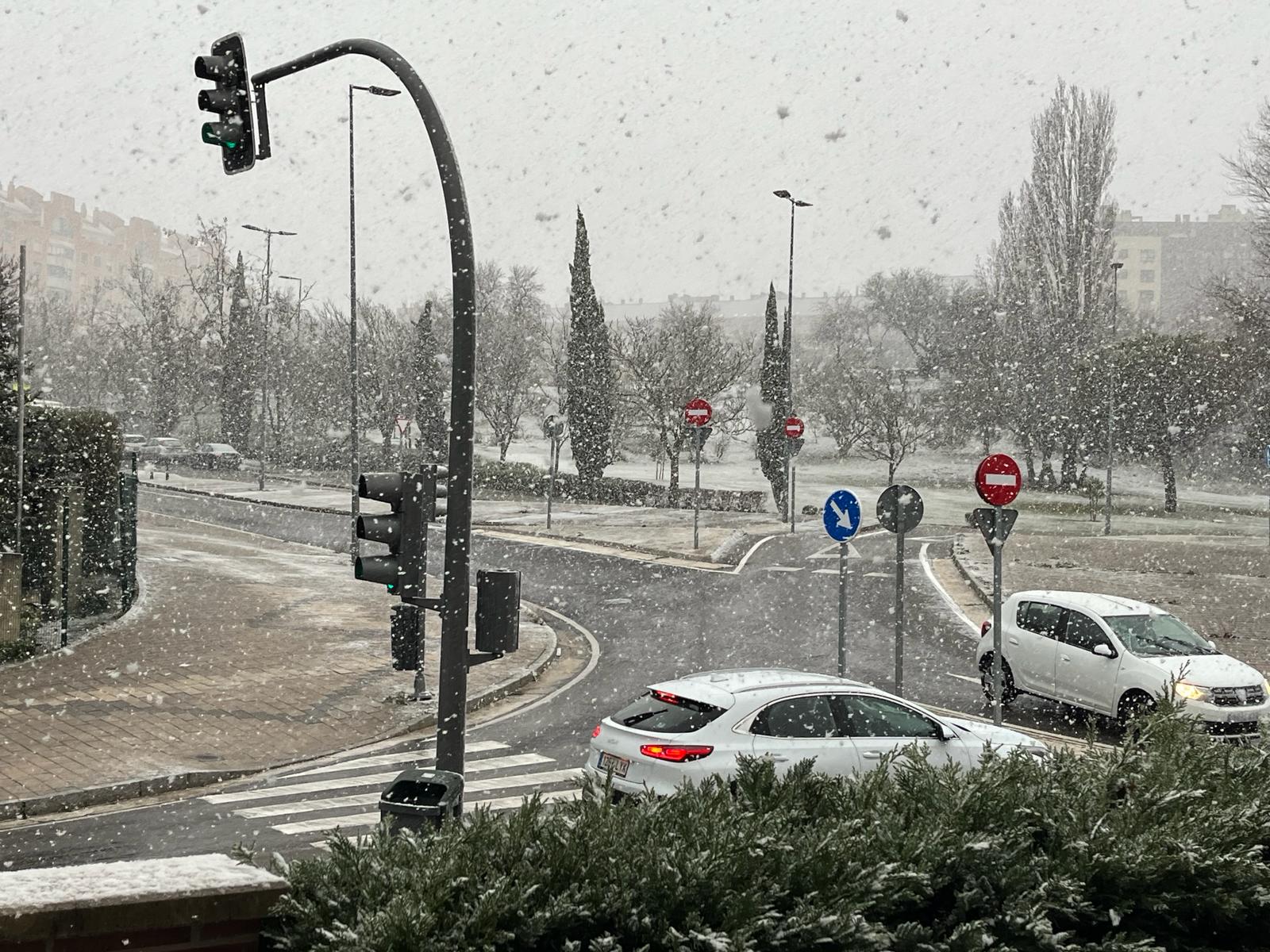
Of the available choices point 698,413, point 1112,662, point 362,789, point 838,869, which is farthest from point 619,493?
point 838,869

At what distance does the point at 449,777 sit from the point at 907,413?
162 ft

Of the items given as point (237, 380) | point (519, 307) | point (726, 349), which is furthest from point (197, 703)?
point (519, 307)

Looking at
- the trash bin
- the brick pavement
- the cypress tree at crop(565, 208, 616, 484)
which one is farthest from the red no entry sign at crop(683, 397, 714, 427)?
the trash bin

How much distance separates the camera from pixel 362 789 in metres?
10.9

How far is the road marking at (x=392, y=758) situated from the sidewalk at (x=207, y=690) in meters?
0.42

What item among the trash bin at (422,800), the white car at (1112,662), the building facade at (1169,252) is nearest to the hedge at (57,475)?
the white car at (1112,662)

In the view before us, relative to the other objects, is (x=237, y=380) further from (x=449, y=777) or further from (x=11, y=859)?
(x=449, y=777)

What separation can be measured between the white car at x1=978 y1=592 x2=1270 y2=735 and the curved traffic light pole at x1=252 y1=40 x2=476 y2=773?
7.72m

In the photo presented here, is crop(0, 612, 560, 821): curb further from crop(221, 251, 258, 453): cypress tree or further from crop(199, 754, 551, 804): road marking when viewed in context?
crop(221, 251, 258, 453): cypress tree

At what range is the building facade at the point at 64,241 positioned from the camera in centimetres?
13225

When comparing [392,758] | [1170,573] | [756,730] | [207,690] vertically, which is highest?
[756,730]

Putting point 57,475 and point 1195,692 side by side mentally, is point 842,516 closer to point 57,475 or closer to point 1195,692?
point 1195,692

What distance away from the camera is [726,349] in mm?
54125

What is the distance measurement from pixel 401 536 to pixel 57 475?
10.8 metres
